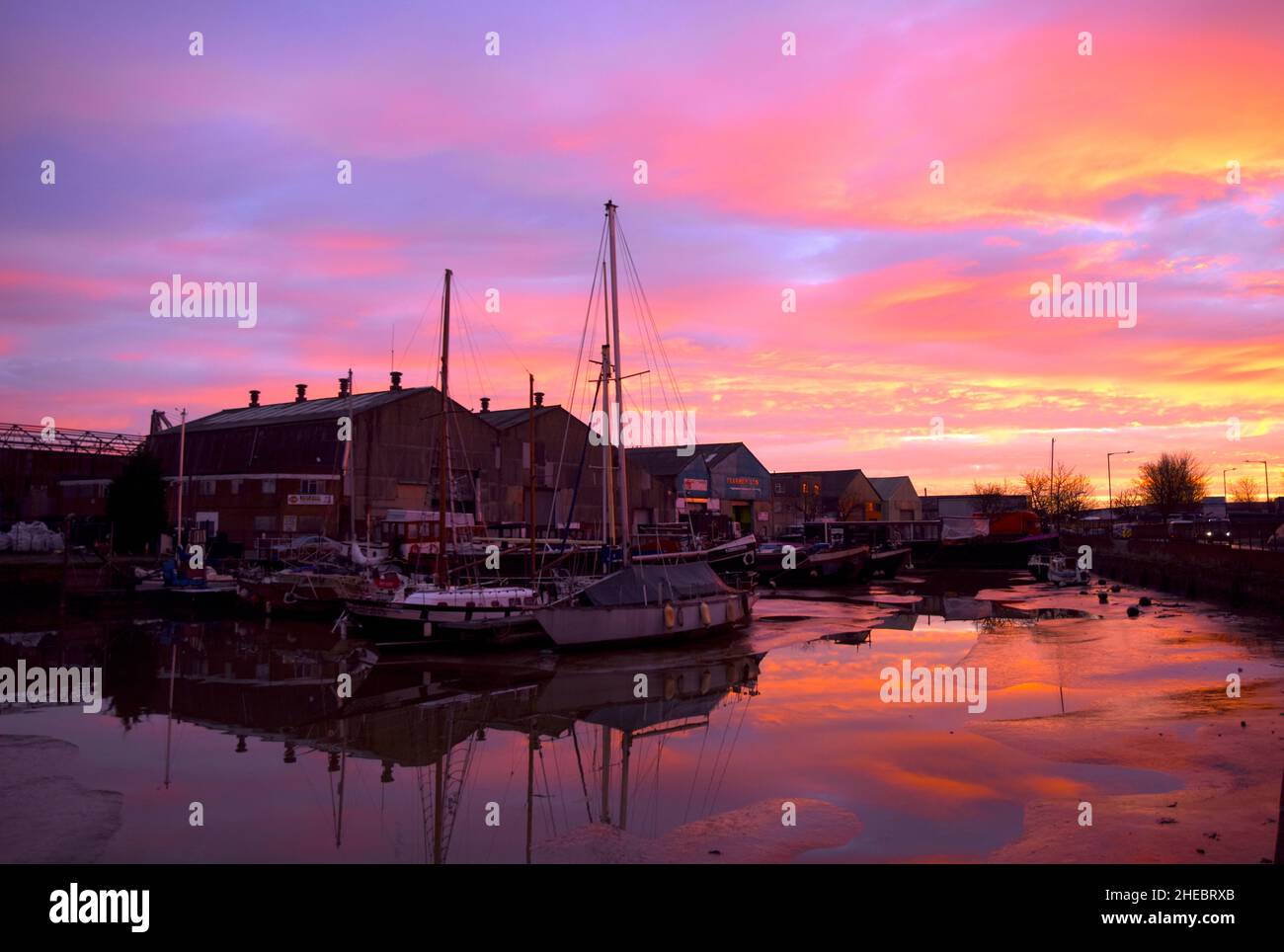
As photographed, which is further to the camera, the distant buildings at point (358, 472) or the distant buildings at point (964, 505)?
the distant buildings at point (964, 505)

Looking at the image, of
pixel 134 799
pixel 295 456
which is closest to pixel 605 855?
pixel 134 799

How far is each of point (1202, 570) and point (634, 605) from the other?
123ft

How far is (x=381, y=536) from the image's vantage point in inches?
2238

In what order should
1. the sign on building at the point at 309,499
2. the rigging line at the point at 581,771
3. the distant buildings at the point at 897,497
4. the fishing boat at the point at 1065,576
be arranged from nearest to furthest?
1. the rigging line at the point at 581,771
2. the sign on building at the point at 309,499
3. the fishing boat at the point at 1065,576
4. the distant buildings at the point at 897,497

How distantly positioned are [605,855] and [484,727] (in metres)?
8.25

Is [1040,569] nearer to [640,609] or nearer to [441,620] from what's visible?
[640,609]

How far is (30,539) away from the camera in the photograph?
57250 mm

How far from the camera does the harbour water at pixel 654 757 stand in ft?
39.8

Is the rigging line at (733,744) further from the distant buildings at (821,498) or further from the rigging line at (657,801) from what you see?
the distant buildings at (821,498)

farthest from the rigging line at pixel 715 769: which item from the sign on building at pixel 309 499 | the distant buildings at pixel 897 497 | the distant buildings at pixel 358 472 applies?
the distant buildings at pixel 897 497

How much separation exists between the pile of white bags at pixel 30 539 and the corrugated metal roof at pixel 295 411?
11638 mm

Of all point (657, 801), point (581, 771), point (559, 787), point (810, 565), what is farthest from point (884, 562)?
point (657, 801)

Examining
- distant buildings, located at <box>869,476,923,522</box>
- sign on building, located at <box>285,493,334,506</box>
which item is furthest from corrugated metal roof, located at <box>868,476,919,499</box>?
sign on building, located at <box>285,493,334,506</box>
